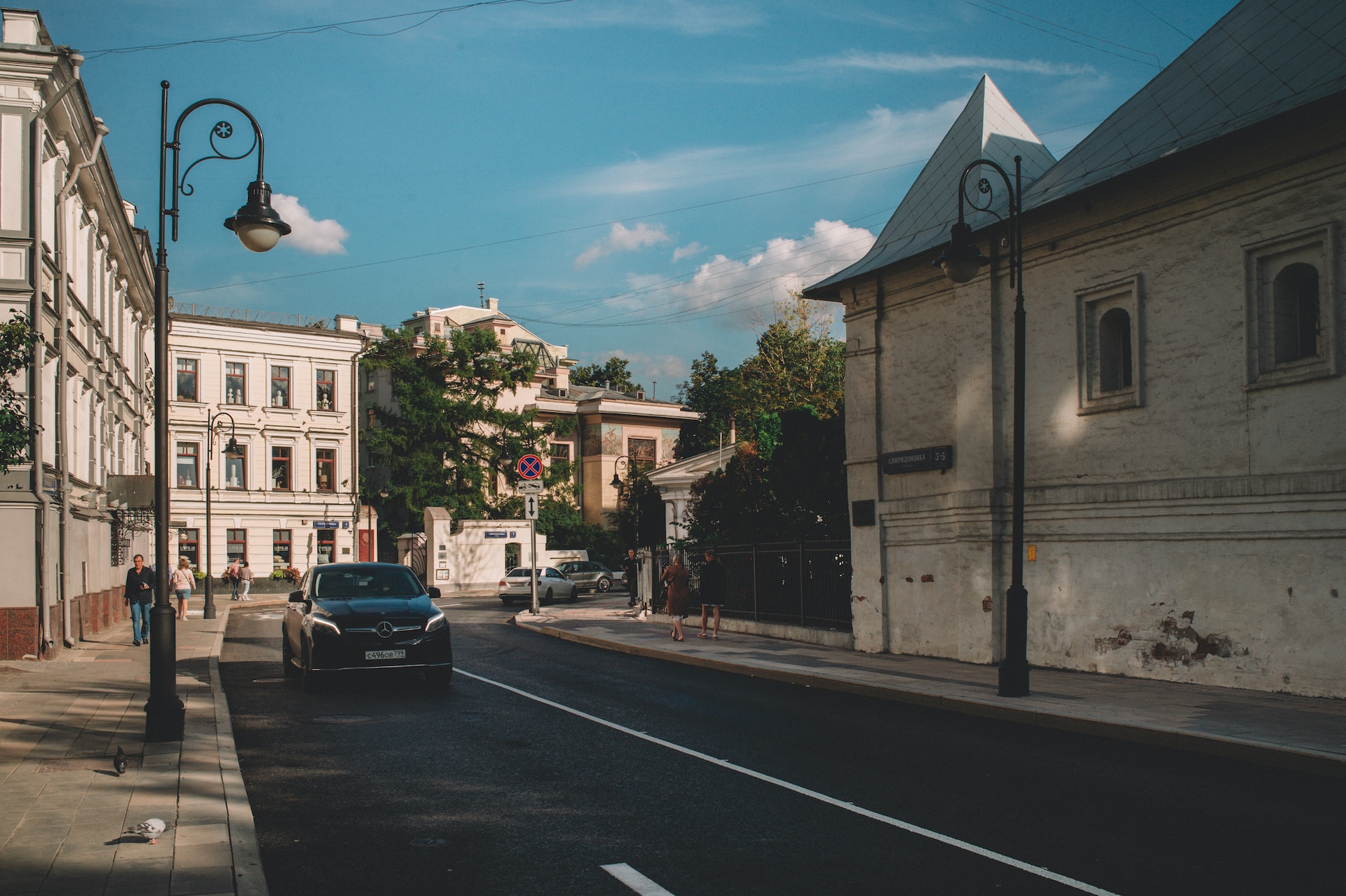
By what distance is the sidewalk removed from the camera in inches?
381

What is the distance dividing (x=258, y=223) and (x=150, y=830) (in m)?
6.13

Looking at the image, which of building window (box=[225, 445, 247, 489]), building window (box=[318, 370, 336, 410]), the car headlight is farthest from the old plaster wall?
building window (box=[318, 370, 336, 410])

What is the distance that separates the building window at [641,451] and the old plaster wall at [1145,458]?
4547 centimetres

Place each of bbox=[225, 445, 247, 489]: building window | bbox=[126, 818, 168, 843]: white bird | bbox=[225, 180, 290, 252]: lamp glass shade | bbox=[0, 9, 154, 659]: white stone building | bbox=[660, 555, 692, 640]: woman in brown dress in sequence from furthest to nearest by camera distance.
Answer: bbox=[225, 445, 247, 489]: building window < bbox=[660, 555, 692, 640]: woman in brown dress < bbox=[0, 9, 154, 659]: white stone building < bbox=[225, 180, 290, 252]: lamp glass shade < bbox=[126, 818, 168, 843]: white bird

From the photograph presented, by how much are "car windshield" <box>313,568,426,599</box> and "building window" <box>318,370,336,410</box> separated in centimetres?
4150

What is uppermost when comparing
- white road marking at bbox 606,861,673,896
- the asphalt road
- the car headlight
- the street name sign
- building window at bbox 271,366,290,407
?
building window at bbox 271,366,290,407

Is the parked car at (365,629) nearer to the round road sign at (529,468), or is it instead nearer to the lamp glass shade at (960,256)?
the lamp glass shade at (960,256)

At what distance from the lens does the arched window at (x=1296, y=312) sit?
13352 mm

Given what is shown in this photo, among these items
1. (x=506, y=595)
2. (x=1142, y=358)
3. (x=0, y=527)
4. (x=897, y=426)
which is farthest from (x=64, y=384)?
(x=506, y=595)

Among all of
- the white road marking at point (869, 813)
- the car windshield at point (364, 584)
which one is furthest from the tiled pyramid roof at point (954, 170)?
the white road marking at point (869, 813)

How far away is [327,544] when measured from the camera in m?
54.6

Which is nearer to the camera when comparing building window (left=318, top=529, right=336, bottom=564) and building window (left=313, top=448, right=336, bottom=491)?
building window (left=318, top=529, right=336, bottom=564)

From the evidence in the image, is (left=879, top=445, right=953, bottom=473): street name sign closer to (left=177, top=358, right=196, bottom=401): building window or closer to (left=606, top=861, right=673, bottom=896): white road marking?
(left=606, top=861, right=673, bottom=896): white road marking

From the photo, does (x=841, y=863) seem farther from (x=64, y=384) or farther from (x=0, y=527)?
(x=64, y=384)
